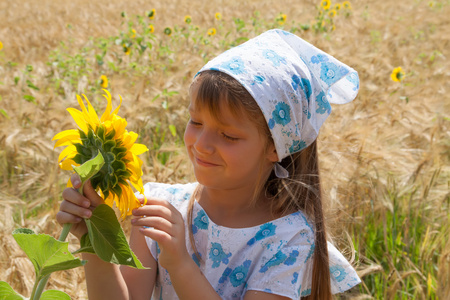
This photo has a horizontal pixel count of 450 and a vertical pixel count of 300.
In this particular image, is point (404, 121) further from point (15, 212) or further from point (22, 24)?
point (22, 24)

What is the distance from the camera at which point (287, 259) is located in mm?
1573

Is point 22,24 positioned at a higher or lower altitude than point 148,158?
higher

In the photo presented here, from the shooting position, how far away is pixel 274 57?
5.16 ft

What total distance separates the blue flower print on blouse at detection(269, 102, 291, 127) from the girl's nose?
0.67 ft

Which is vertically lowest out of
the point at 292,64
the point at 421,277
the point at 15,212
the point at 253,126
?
the point at 421,277

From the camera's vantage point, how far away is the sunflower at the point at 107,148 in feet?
3.16

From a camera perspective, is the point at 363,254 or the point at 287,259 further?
the point at 363,254

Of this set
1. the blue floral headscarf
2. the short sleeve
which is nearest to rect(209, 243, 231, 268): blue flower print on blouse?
the short sleeve

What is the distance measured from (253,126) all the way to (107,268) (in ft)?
1.84

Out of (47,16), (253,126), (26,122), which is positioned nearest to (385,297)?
(253,126)

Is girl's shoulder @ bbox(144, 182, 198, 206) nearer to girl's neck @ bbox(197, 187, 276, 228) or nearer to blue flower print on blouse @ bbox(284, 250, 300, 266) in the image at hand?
girl's neck @ bbox(197, 187, 276, 228)

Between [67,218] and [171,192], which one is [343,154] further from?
[67,218]

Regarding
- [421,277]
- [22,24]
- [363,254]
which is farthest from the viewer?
[22,24]

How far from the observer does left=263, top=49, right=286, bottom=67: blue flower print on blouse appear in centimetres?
156
